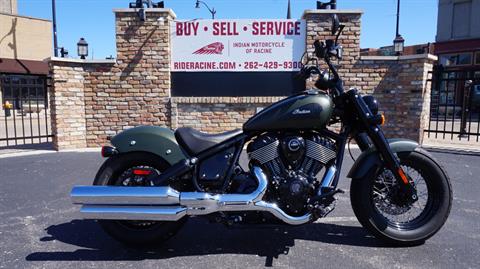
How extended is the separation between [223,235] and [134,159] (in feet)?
3.44

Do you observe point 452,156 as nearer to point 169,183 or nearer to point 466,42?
point 169,183

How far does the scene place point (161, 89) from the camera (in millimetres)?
7523

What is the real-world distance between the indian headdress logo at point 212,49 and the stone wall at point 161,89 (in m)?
0.73

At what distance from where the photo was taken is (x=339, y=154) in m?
2.81

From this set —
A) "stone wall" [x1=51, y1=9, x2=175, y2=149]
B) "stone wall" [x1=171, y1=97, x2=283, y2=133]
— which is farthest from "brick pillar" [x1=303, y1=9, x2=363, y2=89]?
"stone wall" [x1=51, y1=9, x2=175, y2=149]

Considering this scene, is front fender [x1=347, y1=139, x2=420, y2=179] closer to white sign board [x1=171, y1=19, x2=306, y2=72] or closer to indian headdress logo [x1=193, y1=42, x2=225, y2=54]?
white sign board [x1=171, y1=19, x2=306, y2=72]

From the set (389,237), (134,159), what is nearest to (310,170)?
(389,237)

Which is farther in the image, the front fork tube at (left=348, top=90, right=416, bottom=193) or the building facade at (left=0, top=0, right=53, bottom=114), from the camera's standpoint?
the building facade at (left=0, top=0, right=53, bottom=114)

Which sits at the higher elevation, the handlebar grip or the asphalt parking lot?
the handlebar grip

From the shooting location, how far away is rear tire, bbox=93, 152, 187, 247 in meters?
2.85

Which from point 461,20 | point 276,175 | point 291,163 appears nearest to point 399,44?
point 291,163

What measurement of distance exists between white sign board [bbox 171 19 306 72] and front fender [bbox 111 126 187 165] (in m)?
4.93

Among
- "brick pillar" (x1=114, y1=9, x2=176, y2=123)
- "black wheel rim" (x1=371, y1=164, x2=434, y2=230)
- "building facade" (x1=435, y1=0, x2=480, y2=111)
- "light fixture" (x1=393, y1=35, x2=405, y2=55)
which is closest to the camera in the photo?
"black wheel rim" (x1=371, y1=164, x2=434, y2=230)

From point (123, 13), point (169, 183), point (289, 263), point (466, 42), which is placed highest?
point (466, 42)
